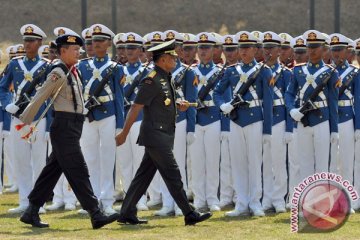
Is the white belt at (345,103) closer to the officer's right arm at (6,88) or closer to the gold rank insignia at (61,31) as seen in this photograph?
the gold rank insignia at (61,31)

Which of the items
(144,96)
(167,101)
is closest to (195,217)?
(167,101)

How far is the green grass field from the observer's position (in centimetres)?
1273

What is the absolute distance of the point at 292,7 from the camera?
55344mm

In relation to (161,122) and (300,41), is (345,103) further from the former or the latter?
(161,122)

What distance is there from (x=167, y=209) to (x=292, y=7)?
4082cm

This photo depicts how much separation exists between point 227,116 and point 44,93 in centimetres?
362

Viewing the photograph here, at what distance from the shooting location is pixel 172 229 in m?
13.5

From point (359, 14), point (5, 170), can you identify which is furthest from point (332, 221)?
point (359, 14)

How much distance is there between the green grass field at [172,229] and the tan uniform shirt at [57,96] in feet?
4.40

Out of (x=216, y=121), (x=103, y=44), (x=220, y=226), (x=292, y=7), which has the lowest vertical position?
(x=220, y=226)

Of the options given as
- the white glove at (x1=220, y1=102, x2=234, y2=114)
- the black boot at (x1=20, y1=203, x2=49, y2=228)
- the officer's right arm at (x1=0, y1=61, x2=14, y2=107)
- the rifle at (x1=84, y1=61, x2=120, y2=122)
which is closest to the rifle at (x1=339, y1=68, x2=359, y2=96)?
the white glove at (x1=220, y1=102, x2=234, y2=114)

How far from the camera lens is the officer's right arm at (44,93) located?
1311 centimetres

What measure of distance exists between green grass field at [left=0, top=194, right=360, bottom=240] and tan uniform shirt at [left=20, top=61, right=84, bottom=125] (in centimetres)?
134

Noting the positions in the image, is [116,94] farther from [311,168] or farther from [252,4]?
[252,4]
